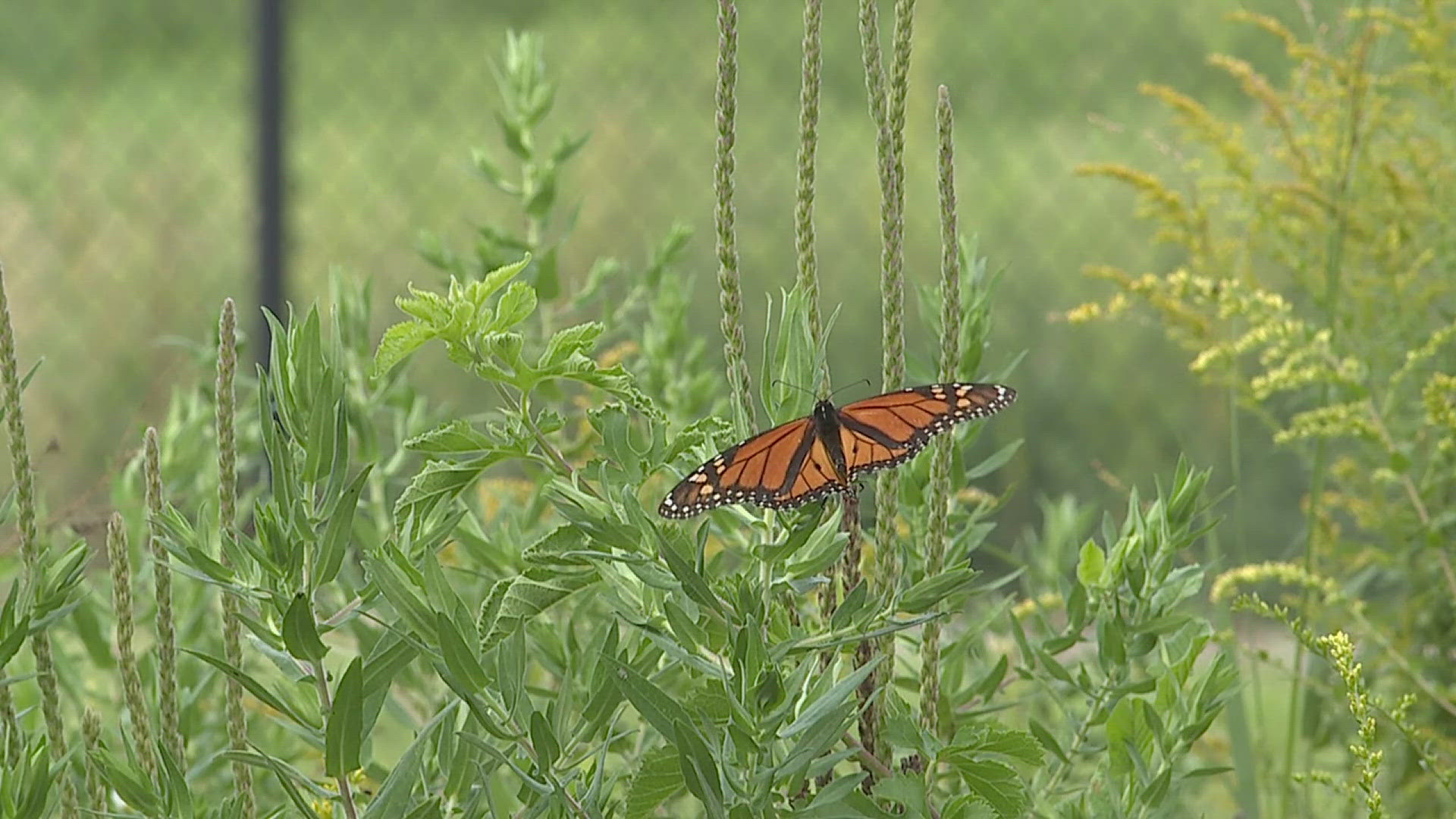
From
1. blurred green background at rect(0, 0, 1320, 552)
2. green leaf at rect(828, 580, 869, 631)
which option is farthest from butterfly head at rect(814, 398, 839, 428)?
blurred green background at rect(0, 0, 1320, 552)

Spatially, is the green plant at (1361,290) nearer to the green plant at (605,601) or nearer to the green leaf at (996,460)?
the green leaf at (996,460)

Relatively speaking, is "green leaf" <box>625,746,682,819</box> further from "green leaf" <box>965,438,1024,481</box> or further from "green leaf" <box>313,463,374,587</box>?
"green leaf" <box>965,438,1024,481</box>

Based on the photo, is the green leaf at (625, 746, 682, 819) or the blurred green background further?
the blurred green background

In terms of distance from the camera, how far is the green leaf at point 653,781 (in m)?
0.66

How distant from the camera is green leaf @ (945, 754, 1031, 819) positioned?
0.68 m

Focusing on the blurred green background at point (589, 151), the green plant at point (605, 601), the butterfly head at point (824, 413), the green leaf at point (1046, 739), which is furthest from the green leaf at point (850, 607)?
the blurred green background at point (589, 151)

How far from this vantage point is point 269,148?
3250mm

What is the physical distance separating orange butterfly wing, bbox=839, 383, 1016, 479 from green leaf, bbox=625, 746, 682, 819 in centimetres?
14

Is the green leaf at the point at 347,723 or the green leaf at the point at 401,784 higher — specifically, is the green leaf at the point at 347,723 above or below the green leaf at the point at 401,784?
above

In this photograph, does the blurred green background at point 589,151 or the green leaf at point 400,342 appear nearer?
the green leaf at point 400,342

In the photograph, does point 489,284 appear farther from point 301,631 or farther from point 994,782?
point 994,782

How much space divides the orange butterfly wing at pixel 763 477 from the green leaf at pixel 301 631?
144mm

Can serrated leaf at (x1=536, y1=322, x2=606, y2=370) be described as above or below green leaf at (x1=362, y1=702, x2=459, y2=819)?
above

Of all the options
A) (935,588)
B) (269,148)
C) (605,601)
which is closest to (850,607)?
(935,588)
